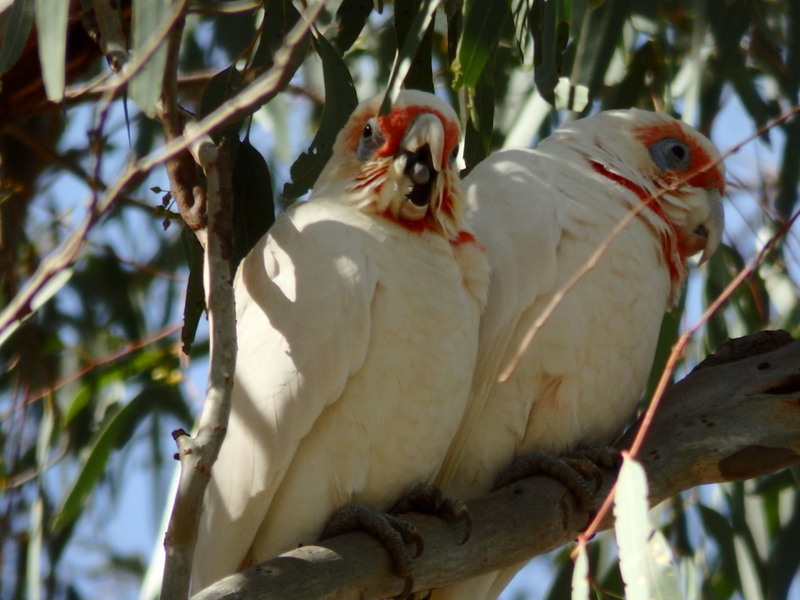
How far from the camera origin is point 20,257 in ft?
9.89

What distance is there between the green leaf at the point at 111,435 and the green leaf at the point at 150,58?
138cm

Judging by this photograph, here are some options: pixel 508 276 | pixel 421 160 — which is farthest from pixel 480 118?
pixel 508 276

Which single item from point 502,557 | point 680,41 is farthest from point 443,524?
point 680,41

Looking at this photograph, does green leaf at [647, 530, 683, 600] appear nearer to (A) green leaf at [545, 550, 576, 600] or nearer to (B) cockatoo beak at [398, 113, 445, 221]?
(B) cockatoo beak at [398, 113, 445, 221]

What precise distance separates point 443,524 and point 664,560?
0.52 meters

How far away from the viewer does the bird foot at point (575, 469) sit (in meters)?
1.76

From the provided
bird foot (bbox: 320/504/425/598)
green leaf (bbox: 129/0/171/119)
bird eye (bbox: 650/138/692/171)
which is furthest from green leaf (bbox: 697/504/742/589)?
green leaf (bbox: 129/0/171/119)

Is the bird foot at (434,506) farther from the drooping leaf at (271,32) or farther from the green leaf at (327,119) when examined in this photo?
the drooping leaf at (271,32)

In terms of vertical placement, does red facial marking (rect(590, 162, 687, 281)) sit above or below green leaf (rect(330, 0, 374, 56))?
below

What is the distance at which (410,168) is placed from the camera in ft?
5.85

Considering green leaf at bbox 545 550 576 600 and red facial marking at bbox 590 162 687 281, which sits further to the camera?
green leaf at bbox 545 550 576 600

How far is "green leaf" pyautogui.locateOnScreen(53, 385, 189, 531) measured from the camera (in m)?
2.41

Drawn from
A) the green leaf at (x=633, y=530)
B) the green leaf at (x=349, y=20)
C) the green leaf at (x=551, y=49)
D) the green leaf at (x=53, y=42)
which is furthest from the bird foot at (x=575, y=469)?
the green leaf at (x=53, y=42)

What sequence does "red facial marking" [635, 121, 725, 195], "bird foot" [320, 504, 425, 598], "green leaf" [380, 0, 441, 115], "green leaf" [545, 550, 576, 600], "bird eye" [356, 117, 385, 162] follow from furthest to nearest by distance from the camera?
1. "green leaf" [545, 550, 576, 600]
2. "red facial marking" [635, 121, 725, 195]
3. "bird eye" [356, 117, 385, 162]
4. "bird foot" [320, 504, 425, 598]
5. "green leaf" [380, 0, 441, 115]
